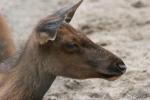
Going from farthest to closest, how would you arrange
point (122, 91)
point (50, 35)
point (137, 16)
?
1. point (137, 16)
2. point (122, 91)
3. point (50, 35)

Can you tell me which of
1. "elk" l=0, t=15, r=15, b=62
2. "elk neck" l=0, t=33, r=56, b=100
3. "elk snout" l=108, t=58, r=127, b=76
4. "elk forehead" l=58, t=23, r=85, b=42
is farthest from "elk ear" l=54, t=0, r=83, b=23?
"elk" l=0, t=15, r=15, b=62

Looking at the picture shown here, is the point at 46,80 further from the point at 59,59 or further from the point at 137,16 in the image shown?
the point at 137,16

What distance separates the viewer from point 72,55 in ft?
22.2

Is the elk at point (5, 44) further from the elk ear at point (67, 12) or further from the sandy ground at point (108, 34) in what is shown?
the elk ear at point (67, 12)

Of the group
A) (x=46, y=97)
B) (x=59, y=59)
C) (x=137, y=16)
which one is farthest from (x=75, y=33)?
(x=137, y=16)

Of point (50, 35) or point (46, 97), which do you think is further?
point (46, 97)

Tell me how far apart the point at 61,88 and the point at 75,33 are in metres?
1.69

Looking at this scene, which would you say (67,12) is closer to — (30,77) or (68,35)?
(68,35)

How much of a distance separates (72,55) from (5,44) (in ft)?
5.76

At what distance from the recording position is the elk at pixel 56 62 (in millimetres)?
6715

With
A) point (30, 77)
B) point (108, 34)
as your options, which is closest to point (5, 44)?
point (30, 77)

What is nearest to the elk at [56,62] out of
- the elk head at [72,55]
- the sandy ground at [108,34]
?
the elk head at [72,55]

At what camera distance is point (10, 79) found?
6883mm

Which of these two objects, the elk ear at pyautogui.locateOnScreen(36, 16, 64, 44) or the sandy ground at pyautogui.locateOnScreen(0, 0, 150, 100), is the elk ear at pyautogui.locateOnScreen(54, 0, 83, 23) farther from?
the sandy ground at pyautogui.locateOnScreen(0, 0, 150, 100)
